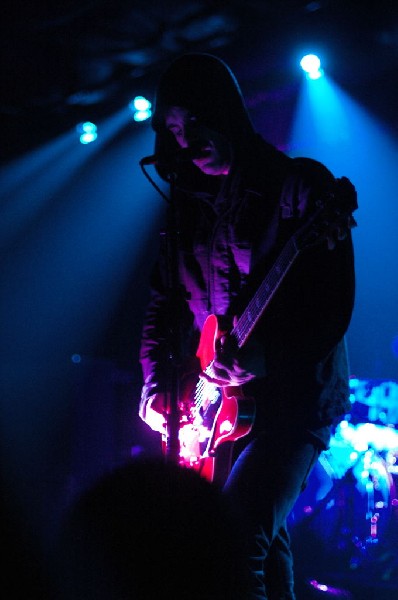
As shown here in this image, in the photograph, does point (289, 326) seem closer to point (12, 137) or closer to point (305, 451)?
point (305, 451)

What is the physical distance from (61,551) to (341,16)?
4.50m

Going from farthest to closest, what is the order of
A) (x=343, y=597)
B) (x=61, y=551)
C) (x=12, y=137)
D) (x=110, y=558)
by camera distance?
(x=12, y=137) < (x=343, y=597) < (x=61, y=551) < (x=110, y=558)

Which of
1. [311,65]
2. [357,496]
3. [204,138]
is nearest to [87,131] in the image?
[311,65]

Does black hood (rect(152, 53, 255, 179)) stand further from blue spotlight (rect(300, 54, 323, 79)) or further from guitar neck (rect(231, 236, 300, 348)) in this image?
blue spotlight (rect(300, 54, 323, 79))

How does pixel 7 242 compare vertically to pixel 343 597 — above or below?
above

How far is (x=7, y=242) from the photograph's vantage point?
6.79 metres

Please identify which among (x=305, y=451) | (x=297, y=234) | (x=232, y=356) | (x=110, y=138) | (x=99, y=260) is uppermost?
(x=110, y=138)

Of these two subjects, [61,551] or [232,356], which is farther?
[232,356]

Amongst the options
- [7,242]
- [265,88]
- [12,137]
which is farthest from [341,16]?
[7,242]

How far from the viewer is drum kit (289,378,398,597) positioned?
16.8 feet

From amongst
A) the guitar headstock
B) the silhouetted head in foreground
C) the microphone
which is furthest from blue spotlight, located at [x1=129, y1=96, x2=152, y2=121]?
the silhouetted head in foreground

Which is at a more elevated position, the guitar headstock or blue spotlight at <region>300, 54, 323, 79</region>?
blue spotlight at <region>300, 54, 323, 79</region>

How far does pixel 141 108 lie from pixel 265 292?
416 cm

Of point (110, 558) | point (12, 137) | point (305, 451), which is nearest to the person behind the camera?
point (110, 558)
